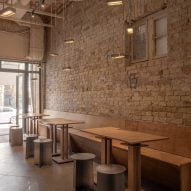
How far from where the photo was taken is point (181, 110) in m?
3.92

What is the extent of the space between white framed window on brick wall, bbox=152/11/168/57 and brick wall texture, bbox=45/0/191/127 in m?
0.16

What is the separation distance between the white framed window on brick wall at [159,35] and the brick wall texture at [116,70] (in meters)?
0.16

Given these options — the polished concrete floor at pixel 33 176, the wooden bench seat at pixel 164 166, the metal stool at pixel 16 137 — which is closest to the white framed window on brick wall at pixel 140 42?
the wooden bench seat at pixel 164 166

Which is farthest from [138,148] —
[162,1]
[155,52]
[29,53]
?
[29,53]

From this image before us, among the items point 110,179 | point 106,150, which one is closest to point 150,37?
point 106,150

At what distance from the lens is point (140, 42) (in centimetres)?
501

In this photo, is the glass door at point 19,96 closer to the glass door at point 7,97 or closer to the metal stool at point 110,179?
the glass door at point 7,97

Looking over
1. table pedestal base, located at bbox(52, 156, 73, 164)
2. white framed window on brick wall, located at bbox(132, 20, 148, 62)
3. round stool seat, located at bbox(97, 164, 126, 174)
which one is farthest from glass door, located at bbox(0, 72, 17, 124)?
round stool seat, located at bbox(97, 164, 126, 174)

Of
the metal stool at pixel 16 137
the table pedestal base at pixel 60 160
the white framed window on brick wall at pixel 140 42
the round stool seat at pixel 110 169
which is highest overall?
the white framed window on brick wall at pixel 140 42

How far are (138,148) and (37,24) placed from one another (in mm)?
6777

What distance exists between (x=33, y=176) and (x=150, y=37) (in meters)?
3.36

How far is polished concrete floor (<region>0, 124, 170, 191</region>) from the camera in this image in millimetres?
3836

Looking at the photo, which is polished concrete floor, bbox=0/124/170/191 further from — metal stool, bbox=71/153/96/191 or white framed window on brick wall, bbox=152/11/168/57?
white framed window on brick wall, bbox=152/11/168/57

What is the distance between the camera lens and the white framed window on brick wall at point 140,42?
4.82m
